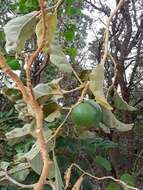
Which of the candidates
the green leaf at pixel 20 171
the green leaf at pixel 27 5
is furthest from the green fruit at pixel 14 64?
the green leaf at pixel 20 171

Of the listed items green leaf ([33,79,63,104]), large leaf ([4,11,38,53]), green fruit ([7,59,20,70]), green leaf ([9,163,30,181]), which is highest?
large leaf ([4,11,38,53])

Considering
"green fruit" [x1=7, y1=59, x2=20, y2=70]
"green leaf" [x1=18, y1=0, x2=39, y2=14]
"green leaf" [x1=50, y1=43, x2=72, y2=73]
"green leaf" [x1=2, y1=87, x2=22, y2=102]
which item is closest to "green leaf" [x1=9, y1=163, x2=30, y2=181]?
"green leaf" [x1=2, y1=87, x2=22, y2=102]

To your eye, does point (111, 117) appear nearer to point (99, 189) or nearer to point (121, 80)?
point (99, 189)

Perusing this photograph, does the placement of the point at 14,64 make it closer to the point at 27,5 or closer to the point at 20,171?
the point at 27,5

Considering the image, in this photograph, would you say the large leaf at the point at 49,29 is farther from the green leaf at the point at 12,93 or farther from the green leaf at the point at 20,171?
the green leaf at the point at 20,171

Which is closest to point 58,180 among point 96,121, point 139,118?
point 96,121

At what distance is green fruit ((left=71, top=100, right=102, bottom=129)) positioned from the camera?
37.9 inches

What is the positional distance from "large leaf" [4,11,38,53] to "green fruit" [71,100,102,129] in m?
0.17

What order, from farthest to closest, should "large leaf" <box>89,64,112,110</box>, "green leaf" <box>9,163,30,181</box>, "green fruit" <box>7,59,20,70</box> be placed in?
"green fruit" <box>7,59,20,70</box>, "green leaf" <box>9,163,30,181</box>, "large leaf" <box>89,64,112,110</box>

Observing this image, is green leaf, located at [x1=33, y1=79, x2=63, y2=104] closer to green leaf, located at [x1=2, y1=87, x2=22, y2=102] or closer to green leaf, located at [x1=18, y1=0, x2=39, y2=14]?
green leaf, located at [x1=2, y1=87, x2=22, y2=102]

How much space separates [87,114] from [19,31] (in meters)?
0.21

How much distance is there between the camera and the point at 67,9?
2295 millimetres

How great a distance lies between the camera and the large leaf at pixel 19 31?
91cm

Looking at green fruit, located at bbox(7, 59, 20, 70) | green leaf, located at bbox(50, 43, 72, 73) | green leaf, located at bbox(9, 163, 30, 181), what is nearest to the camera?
green leaf, located at bbox(50, 43, 72, 73)
